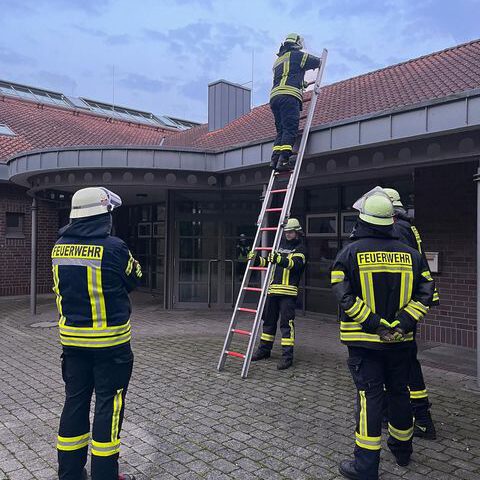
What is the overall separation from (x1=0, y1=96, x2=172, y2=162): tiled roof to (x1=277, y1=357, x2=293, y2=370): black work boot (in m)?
8.69

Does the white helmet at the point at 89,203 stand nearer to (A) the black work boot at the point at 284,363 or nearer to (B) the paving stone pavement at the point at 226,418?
(B) the paving stone pavement at the point at 226,418

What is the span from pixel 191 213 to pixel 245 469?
7.60 metres

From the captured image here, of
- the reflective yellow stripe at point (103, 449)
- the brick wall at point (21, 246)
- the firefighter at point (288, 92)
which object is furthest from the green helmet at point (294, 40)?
the brick wall at point (21, 246)

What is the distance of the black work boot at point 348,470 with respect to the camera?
3.20 metres

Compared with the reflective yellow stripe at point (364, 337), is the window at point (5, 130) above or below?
above

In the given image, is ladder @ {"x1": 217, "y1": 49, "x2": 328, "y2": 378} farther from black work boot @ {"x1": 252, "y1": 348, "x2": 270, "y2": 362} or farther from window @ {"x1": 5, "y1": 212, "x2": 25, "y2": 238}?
window @ {"x1": 5, "y1": 212, "x2": 25, "y2": 238}

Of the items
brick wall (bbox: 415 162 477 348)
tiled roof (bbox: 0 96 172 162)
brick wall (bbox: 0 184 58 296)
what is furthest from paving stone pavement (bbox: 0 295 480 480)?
tiled roof (bbox: 0 96 172 162)

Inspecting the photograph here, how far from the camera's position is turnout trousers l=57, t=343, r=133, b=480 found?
9.59 feet

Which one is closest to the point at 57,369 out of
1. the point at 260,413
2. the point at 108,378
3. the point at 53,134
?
the point at 260,413

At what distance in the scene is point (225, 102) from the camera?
1383cm

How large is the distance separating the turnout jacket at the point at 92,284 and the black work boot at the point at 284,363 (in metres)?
3.08

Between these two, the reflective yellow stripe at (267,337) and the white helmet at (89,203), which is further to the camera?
the reflective yellow stripe at (267,337)

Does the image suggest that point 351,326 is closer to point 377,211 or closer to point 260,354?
point 377,211

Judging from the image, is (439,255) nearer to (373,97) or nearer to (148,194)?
(373,97)
